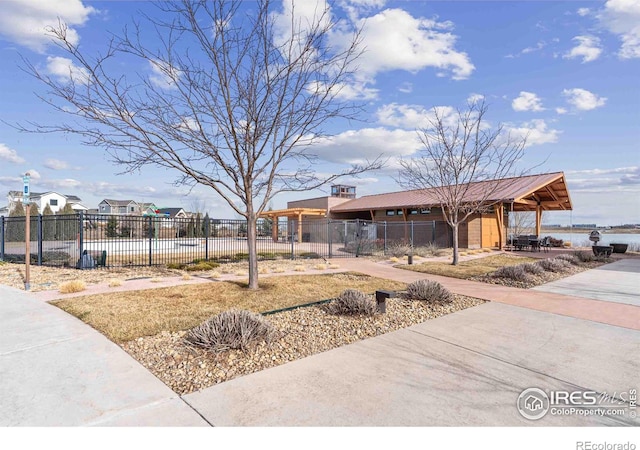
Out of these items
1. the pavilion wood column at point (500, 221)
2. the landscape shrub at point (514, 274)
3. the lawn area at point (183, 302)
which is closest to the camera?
the lawn area at point (183, 302)

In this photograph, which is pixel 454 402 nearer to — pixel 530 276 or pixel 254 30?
pixel 254 30

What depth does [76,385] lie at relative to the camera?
3.12 meters

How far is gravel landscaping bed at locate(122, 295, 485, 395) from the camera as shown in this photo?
11.1ft

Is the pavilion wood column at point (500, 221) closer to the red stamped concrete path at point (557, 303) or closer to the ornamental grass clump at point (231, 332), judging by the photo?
the red stamped concrete path at point (557, 303)

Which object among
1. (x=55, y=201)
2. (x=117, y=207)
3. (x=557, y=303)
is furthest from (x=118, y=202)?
(x=557, y=303)

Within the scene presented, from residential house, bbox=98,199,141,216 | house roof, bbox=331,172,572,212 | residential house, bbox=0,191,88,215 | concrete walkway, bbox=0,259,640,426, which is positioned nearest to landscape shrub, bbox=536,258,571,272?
house roof, bbox=331,172,572,212

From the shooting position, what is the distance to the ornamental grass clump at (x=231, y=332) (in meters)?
3.89

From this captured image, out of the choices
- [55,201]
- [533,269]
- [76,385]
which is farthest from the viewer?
[55,201]

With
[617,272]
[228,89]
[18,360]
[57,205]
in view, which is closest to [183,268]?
[228,89]

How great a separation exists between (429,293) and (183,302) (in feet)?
15.6

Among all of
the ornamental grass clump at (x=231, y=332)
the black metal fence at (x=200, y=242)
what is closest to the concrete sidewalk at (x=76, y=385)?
the ornamental grass clump at (x=231, y=332)

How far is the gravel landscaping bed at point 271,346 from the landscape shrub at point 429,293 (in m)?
0.47

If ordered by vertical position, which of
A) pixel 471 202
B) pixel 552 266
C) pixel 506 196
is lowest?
pixel 552 266

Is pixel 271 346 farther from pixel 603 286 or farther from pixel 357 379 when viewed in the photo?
pixel 603 286
